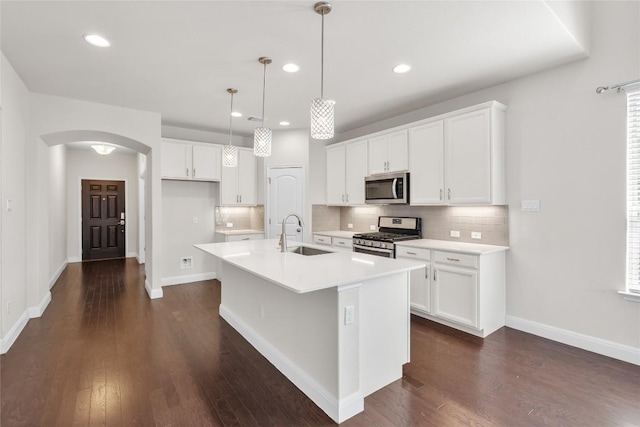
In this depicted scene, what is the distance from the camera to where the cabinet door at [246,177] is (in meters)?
5.74

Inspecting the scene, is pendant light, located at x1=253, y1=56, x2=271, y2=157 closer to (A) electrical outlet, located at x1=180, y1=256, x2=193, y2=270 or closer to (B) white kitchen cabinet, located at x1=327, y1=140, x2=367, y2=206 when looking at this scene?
(B) white kitchen cabinet, located at x1=327, y1=140, x2=367, y2=206

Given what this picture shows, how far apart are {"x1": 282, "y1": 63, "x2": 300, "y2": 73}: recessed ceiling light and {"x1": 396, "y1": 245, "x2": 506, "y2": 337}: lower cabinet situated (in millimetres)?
2373

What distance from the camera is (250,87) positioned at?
11.9ft

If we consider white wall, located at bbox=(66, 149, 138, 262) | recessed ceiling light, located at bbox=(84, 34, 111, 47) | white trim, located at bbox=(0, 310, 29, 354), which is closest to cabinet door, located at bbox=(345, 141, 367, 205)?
recessed ceiling light, located at bbox=(84, 34, 111, 47)

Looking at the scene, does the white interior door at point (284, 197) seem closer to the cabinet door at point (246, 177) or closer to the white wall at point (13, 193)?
the cabinet door at point (246, 177)

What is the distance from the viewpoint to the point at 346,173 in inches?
202

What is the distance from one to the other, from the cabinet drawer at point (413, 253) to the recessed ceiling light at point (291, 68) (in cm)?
233

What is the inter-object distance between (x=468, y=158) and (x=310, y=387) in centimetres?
279

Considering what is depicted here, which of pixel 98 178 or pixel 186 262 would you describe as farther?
pixel 98 178

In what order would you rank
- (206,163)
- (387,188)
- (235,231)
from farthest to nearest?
(235,231) → (206,163) → (387,188)

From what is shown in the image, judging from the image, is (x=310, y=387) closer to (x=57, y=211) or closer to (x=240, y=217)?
(x=240, y=217)

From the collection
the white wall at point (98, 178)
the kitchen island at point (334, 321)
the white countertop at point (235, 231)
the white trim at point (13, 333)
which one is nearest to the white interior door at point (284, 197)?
the white countertop at point (235, 231)

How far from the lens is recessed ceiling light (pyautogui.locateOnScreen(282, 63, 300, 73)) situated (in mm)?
3051

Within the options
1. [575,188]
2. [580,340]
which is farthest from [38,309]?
[575,188]
